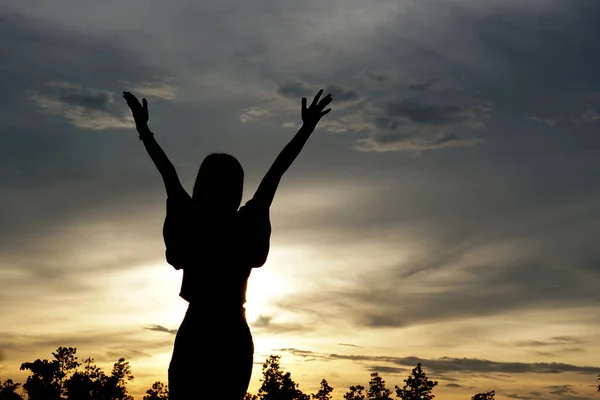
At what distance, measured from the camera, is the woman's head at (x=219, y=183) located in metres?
7.46

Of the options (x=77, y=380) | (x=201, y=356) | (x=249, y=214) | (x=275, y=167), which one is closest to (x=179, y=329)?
(x=201, y=356)

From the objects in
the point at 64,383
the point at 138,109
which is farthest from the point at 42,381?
the point at 138,109

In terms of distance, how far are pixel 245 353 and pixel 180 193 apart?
1.62 metres

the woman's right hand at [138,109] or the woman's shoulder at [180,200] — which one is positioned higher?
the woman's right hand at [138,109]

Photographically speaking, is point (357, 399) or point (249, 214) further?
point (357, 399)

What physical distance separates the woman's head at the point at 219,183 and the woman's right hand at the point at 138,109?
0.90m

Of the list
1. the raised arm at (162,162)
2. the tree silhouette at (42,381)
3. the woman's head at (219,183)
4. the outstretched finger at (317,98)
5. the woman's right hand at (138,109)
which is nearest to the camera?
the woman's head at (219,183)

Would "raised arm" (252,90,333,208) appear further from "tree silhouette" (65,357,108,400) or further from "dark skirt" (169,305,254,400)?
"tree silhouette" (65,357,108,400)

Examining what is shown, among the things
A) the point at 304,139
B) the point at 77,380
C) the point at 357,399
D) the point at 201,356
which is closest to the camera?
the point at 201,356

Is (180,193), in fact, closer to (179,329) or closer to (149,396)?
(179,329)

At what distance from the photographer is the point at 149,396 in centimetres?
6303

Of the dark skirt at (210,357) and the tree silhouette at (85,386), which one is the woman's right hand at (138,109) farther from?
the tree silhouette at (85,386)

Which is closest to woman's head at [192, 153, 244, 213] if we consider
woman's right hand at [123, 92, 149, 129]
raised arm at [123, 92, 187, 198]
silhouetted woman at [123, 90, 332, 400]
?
silhouetted woman at [123, 90, 332, 400]

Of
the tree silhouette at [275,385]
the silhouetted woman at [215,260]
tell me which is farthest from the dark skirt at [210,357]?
the tree silhouette at [275,385]
